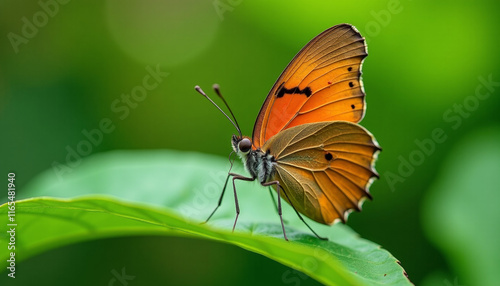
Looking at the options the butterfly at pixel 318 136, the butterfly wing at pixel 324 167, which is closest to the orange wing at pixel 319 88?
the butterfly at pixel 318 136

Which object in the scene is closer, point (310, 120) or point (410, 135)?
point (310, 120)

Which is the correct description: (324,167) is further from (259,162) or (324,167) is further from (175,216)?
(175,216)

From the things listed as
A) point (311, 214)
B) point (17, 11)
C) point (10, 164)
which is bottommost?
→ point (311, 214)

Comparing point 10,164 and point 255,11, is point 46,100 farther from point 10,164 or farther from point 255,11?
point 255,11

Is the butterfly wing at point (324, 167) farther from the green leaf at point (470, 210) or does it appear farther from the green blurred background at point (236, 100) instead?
the green leaf at point (470, 210)

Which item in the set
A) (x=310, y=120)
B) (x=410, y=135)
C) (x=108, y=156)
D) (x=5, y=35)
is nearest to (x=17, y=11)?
(x=5, y=35)
